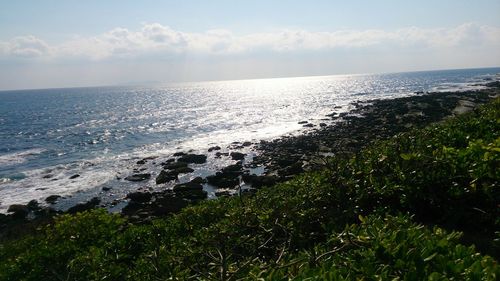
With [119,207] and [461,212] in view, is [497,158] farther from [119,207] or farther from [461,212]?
[119,207]

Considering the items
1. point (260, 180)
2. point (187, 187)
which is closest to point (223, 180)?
point (187, 187)

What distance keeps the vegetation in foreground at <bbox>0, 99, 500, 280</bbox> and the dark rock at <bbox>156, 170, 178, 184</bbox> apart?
73.7 feet

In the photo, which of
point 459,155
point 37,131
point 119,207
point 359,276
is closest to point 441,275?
point 359,276

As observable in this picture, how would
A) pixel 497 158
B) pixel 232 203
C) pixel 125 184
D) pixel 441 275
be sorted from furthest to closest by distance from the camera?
pixel 125 184, pixel 232 203, pixel 497 158, pixel 441 275

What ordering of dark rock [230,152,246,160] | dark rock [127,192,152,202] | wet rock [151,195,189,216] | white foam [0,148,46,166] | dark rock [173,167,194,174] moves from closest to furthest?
wet rock [151,195,189,216]
dark rock [127,192,152,202]
dark rock [173,167,194,174]
dark rock [230,152,246,160]
white foam [0,148,46,166]

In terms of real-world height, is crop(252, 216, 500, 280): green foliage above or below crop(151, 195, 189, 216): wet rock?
above

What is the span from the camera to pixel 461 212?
5918 mm

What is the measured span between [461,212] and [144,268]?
5.20m

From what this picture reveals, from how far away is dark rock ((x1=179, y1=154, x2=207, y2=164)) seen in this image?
38062 millimetres

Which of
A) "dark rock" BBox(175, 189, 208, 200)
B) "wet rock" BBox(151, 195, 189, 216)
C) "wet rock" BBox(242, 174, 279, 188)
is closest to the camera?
"wet rock" BBox(151, 195, 189, 216)

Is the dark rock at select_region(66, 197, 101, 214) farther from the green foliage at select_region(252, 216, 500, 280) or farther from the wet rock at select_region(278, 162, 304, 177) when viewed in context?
the green foliage at select_region(252, 216, 500, 280)

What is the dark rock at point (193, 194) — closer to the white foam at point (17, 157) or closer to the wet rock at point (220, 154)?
the wet rock at point (220, 154)

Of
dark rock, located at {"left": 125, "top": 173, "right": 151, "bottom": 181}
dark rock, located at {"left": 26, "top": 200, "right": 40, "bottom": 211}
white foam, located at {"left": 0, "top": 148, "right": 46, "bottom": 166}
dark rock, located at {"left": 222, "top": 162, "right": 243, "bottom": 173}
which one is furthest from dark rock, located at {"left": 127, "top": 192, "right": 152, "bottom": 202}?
white foam, located at {"left": 0, "top": 148, "right": 46, "bottom": 166}

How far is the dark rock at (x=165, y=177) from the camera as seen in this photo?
32.1 meters
